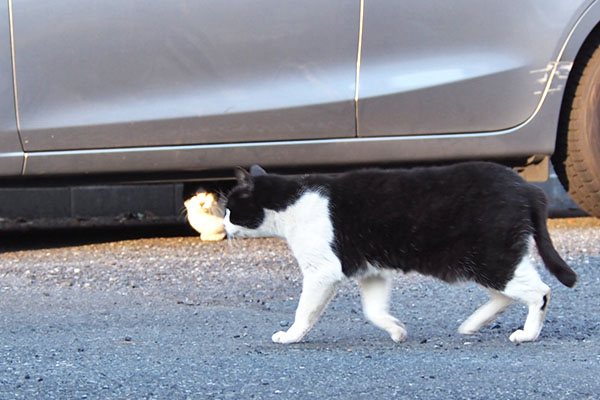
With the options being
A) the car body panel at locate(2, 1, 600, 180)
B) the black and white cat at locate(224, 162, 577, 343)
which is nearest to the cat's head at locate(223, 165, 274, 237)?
the black and white cat at locate(224, 162, 577, 343)

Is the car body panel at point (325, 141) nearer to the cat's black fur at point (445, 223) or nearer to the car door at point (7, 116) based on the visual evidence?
the car door at point (7, 116)

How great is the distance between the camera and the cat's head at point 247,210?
325 centimetres

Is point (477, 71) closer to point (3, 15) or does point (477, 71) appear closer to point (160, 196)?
point (3, 15)

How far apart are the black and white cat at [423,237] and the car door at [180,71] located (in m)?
1.35

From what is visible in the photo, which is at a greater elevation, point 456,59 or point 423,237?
point 456,59

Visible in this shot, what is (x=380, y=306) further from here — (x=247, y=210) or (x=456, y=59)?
(x=456, y=59)

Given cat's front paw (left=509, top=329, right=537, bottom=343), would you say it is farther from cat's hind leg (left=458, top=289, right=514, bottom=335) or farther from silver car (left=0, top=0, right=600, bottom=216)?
silver car (left=0, top=0, right=600, bottom=216)

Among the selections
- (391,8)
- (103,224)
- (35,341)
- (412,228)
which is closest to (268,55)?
(391,8)

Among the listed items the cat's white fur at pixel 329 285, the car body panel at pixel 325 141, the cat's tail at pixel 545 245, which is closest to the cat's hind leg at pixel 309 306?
the cat's white fur at pixel 329 285

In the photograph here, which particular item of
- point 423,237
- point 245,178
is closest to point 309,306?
point 423,237

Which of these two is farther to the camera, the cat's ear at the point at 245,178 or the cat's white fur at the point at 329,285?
the cat's ear at the point at 245,178

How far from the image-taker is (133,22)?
14.2 feet

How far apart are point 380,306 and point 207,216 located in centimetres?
229

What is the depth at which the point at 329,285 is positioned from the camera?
9.79 ft
